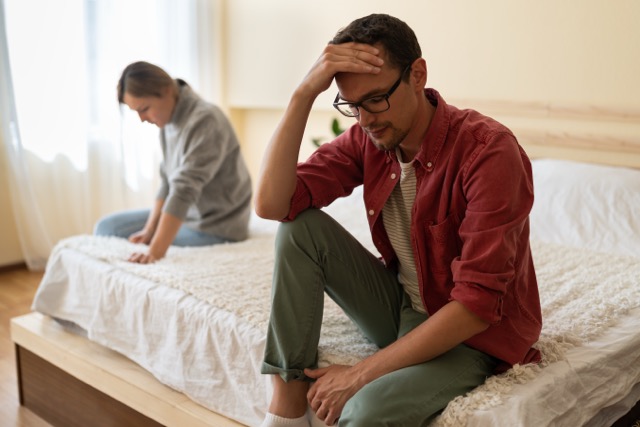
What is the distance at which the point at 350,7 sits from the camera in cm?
340

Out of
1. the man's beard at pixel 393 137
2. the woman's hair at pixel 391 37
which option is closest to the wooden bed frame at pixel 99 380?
the man's beard at pixel 393 137

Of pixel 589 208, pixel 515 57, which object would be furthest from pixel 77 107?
pixel 589 208

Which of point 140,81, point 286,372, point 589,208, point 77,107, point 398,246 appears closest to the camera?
point 286,372

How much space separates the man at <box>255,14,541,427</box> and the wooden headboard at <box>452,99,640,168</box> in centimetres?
151

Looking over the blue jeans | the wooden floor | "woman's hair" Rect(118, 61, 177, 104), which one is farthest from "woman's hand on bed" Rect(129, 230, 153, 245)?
the wooden floor

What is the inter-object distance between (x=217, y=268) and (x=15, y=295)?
63.3 inches

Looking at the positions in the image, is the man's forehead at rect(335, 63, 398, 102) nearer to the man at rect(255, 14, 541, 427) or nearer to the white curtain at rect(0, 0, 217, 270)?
the man at rect(255, 14, 541, 427)

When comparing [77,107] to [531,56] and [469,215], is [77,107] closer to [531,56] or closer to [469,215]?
[531,56]

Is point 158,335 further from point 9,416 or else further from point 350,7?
point 350,7

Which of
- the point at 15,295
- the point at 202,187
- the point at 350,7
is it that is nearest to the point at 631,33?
the point at 350,7

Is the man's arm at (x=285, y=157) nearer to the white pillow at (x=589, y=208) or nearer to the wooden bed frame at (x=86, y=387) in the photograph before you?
the wooden bed frame at (x=86, y=387)

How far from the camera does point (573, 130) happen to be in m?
2.71

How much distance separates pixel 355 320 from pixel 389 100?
490mm

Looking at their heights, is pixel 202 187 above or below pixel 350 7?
below
